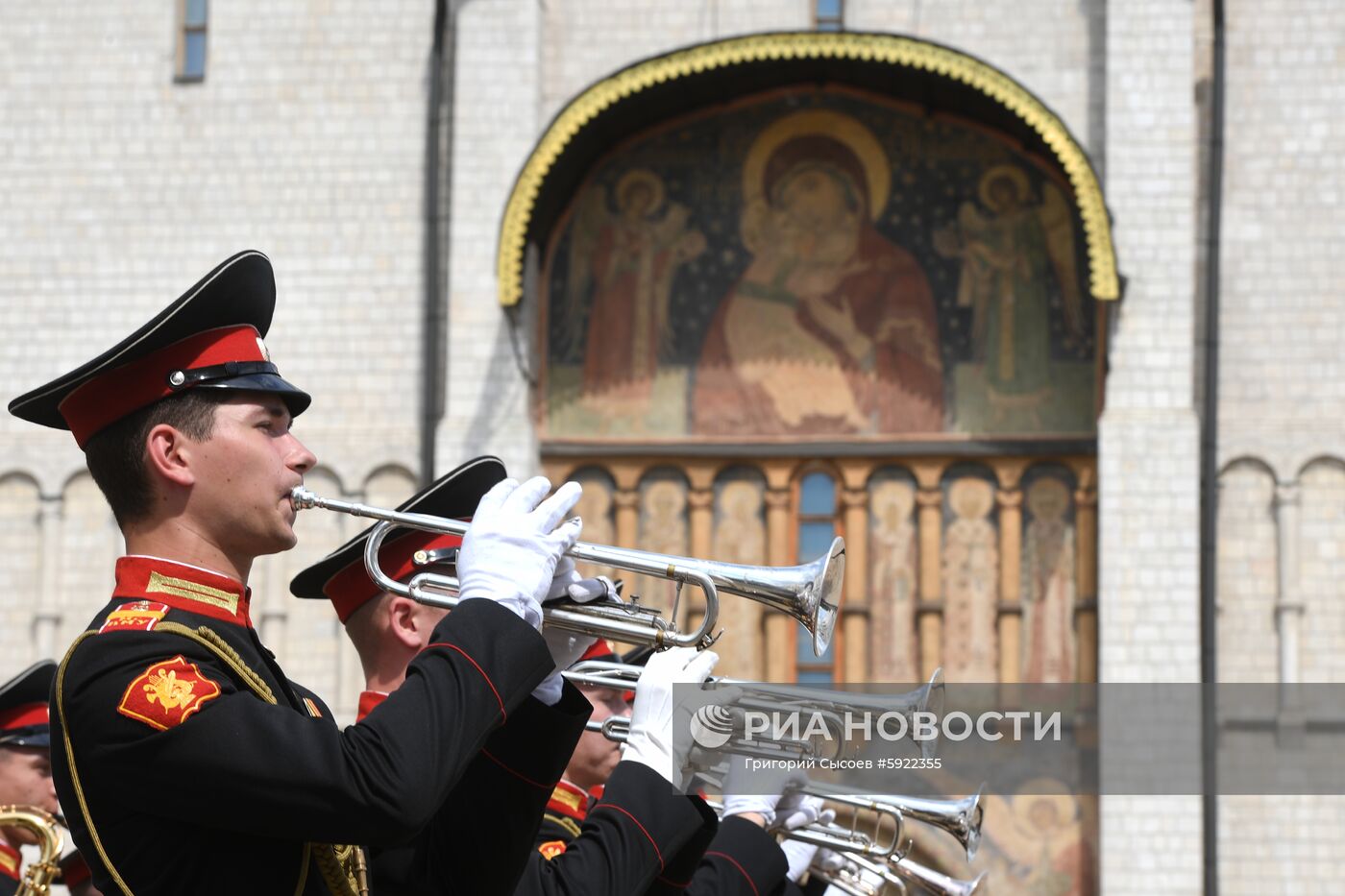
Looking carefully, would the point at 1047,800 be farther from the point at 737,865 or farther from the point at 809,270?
the point at 737,865

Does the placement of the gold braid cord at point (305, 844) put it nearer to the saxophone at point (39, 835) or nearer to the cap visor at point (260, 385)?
the cap visor at point (260, 385)

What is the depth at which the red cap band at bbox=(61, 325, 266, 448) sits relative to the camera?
3.53 m

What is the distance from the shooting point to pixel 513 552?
3539 mm

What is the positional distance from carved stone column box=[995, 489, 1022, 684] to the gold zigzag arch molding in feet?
5.86

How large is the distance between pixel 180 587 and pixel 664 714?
61.6 inches

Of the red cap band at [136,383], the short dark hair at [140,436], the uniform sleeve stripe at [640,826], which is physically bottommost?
the uniform sleeve stripe at [640,826]

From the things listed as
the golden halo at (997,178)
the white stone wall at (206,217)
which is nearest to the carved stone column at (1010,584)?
the golden halo at (997,178)

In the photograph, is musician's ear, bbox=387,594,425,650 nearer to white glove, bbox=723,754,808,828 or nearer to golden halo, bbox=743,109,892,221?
white glove, bbox=723,754,808,828

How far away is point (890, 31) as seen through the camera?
14992 millimetres

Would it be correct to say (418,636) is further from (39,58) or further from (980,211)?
(39,58)

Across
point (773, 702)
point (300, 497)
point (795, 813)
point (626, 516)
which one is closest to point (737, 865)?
point (773, 702)

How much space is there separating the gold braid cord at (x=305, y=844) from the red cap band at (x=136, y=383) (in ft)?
1.32

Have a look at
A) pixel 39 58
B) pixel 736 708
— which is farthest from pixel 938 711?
pixel 39 58

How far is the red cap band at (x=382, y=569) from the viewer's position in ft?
16.1
